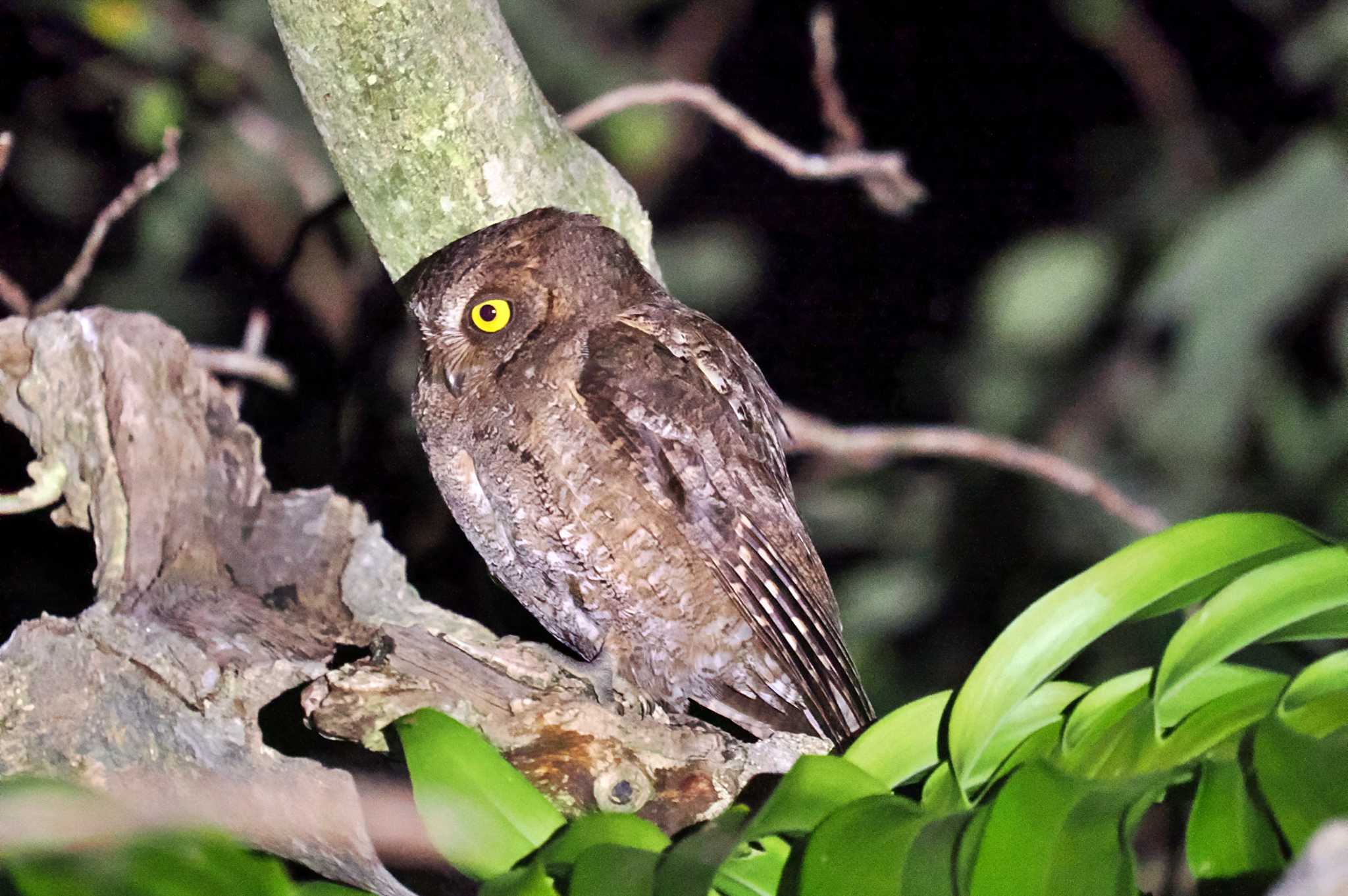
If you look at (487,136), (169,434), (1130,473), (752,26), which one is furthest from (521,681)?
(752,26)

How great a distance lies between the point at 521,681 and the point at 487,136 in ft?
2.34

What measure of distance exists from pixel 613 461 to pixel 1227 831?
0.84 meters

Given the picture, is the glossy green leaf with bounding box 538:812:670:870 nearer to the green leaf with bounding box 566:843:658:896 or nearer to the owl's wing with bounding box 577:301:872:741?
the green leaf with bounding box 566:843:658:896

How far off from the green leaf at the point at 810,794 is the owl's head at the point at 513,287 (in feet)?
2.47

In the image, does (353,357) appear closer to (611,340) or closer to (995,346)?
(611,340)

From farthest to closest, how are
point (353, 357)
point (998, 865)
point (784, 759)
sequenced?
point (353, 357), point (784, 759), point (998, 865)

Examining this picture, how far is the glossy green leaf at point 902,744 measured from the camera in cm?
108

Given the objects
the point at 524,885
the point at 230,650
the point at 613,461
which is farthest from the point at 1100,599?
the point at 230,650

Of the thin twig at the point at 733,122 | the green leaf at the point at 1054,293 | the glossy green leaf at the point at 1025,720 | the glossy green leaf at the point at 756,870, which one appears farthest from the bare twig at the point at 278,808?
the green leaf at the point at 1054,293

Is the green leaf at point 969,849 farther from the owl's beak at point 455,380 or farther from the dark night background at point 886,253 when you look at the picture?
the dark night background at point 886,253

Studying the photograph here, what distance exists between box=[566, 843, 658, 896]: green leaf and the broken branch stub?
0.23m

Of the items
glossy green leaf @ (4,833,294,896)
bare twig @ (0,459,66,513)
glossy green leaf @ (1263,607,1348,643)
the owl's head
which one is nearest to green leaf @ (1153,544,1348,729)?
glossy green leaf @ (1263,607,1348,643)

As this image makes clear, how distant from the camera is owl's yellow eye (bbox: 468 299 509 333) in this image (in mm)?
1528

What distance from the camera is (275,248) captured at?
112 inches
